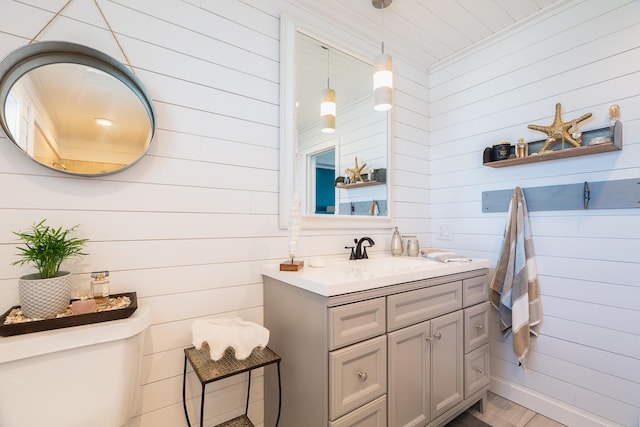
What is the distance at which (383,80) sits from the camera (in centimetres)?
161

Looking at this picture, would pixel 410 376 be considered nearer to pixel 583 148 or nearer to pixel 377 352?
pixel 377 352

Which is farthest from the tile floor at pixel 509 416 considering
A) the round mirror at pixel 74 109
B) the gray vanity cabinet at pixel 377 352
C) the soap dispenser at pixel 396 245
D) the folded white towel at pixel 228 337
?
the round mirror at pixel 74 109

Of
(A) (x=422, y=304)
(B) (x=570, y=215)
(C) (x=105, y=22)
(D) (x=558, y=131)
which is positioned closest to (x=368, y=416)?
(A) (x=422, y=304)

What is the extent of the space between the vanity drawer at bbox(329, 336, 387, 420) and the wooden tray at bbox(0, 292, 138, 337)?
78 centimetres

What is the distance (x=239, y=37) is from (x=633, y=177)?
214cm

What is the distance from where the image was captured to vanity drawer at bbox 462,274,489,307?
165 centimetres

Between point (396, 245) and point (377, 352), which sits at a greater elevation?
point (396, 245)

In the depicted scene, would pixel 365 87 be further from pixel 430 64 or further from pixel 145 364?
pixel 145 364

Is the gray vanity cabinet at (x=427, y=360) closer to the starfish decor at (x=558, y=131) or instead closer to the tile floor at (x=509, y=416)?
the tile floor at (x=509, y=416)

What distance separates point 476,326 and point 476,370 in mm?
258

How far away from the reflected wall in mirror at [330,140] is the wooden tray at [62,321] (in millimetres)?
818

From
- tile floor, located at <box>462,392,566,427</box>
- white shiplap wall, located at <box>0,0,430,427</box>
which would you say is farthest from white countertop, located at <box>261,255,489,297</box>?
tile floor, located at <box>462,392,566,427</box>

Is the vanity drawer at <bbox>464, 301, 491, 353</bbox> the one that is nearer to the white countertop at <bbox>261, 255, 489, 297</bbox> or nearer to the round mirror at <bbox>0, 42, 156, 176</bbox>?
the white countertop at <bbox>261, 255, 489, 297</bbox>

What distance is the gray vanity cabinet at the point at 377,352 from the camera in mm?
1125
